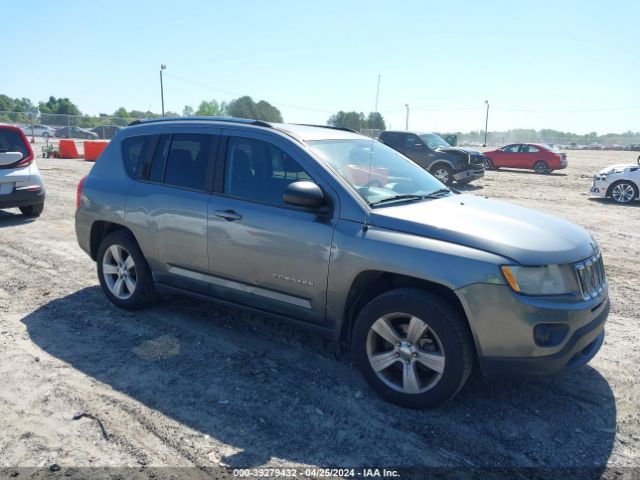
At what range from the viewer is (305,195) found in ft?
11.6

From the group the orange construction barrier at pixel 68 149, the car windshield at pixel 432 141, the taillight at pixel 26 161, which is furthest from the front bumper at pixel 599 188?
the orange construction barrier at pixel 68 149

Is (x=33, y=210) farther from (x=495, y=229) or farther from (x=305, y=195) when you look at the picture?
(x=495, y=229)

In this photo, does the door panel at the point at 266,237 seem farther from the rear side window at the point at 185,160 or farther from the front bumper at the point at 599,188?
the front bumper at the point at 599,188

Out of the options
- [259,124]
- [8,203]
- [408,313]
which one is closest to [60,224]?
[8,203]

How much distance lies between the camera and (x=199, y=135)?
454 cm

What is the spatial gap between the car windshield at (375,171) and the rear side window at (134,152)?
1857 mm

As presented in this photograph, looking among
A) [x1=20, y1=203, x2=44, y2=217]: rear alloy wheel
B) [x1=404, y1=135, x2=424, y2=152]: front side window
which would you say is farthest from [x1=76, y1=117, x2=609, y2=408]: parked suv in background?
[x1=404, y1=135, x2=424, y2=152]: front side window

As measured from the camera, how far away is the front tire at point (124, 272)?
489 centimetres

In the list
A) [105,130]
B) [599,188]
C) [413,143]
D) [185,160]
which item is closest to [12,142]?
[185,160]

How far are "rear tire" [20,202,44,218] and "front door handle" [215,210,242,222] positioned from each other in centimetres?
703

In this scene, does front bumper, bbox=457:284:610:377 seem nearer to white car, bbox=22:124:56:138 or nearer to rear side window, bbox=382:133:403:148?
rear side window, bbox=382:133:403:148

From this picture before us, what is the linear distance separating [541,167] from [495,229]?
2256 centimetres

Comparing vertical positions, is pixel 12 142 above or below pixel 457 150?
below

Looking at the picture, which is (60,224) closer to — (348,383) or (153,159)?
(153,159)
